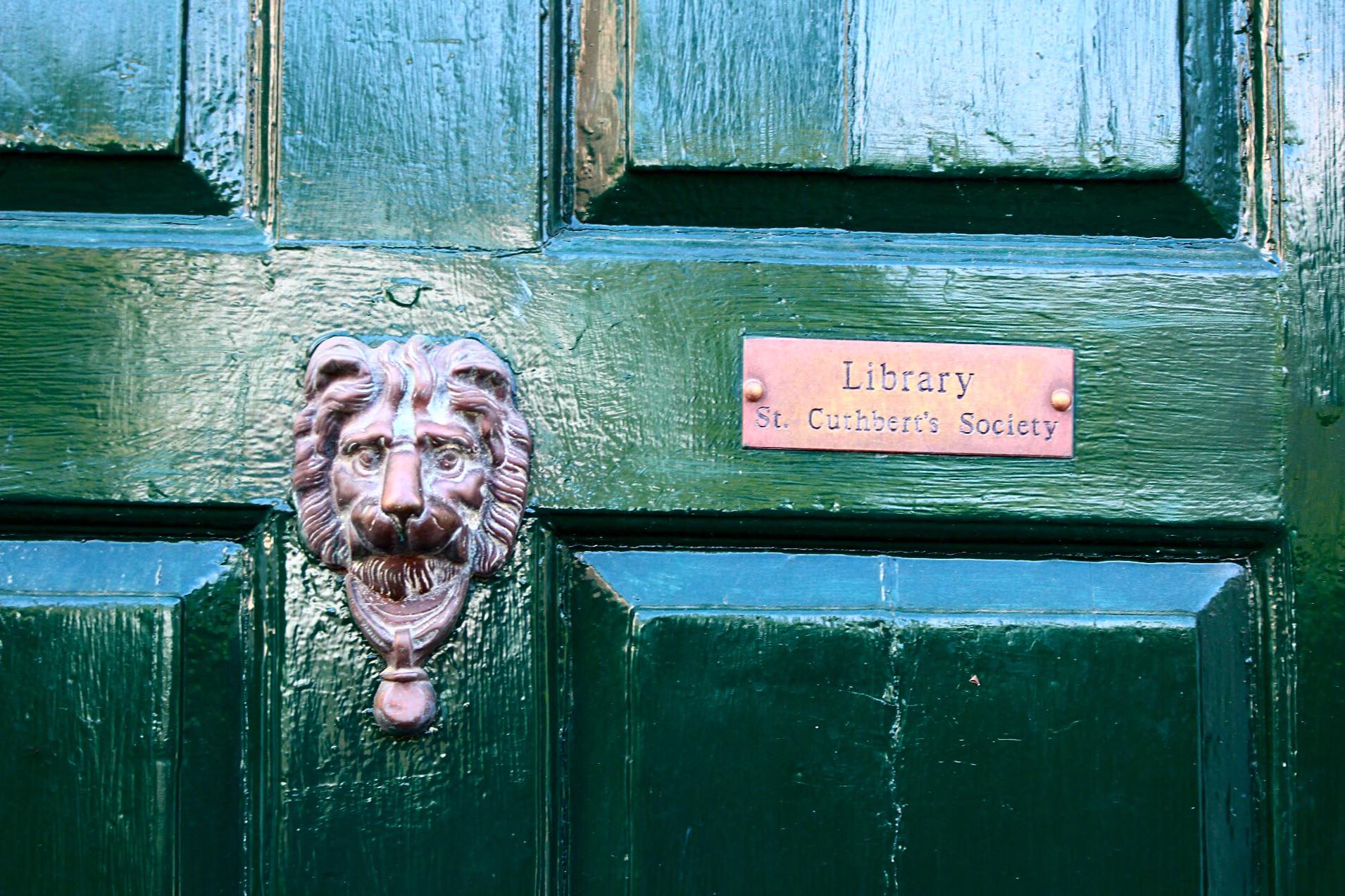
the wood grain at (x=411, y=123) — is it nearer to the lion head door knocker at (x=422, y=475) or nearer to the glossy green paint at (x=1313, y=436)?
→ the lion head door knocker at (x=422, y=475)

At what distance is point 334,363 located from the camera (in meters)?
0.70

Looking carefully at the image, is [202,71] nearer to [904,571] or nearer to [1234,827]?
[904,571]

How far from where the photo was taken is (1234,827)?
2.43ft

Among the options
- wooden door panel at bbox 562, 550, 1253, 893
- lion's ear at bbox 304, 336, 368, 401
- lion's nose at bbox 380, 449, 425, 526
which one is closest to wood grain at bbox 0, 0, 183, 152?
lion's ear at bbox 304, 336, 368, 401

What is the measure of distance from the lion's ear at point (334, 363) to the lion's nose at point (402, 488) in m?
0.08

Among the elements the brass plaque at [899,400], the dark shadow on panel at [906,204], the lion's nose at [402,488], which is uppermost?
the dark shadow on panel at [906,204]

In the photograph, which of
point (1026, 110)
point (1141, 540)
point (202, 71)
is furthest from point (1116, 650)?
point (202, 71)

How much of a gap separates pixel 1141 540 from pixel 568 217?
49cm

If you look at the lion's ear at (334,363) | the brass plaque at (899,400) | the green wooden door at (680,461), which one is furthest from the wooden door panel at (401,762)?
the brass plaque at (899,400)

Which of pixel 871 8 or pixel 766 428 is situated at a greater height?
pixel 871 8

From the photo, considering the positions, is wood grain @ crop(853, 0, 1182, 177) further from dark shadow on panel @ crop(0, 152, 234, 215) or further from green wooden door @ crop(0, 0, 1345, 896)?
dark shadow on panel @ crop(0, 152, 234, 215)

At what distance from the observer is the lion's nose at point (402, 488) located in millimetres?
644

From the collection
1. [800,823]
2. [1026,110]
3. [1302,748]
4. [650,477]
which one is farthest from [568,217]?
[1302,748]

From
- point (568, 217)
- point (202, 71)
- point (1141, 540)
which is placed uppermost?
point (202, 71)
